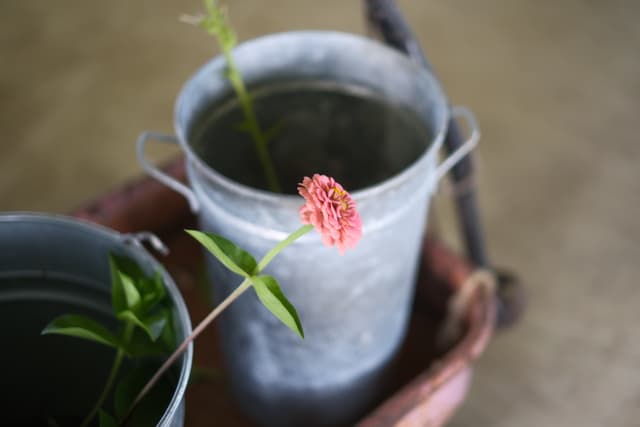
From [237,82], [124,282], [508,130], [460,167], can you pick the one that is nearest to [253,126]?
[237,82]

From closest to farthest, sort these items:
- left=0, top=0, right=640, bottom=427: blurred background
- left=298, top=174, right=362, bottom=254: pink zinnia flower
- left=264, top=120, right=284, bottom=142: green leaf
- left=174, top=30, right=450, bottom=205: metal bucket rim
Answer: left=298, top=174, right=362, bottom=254: pink zinnia flower, left=174, top=30, right=450, bottom=205: metal bucket rim, left=264, top=120, right=284, bottom=142: green leaf, left=0, top=0, right=640, bottom=427: blurred background

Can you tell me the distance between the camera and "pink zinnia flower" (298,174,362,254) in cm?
47

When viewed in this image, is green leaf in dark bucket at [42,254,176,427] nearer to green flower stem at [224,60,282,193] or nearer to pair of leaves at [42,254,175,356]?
pair of leaves at [42,254,175,356]

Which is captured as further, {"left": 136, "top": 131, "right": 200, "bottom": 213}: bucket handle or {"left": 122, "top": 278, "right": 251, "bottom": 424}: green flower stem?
{"left": 136, "top": 131, "right": 200, "bottom": 213}: bucket handle

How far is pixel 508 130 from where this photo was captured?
1.57 metres

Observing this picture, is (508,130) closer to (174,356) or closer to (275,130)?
(275,130)

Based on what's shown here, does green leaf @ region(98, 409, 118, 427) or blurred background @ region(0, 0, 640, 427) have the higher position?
green leaf @ region(98, 409, 118, 427)

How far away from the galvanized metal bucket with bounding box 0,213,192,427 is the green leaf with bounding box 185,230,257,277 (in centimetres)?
7

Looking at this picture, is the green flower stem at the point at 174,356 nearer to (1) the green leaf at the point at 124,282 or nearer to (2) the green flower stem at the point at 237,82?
(1) the green leaf at the point at 124,282

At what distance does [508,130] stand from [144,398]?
1.17 m

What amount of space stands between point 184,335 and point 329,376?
0.26m

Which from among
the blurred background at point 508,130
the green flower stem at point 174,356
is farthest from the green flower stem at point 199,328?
the blurred background at point 508,130

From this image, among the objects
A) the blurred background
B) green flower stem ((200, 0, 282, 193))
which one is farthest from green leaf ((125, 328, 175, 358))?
the blurred background

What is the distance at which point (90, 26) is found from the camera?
1751 millimetres
